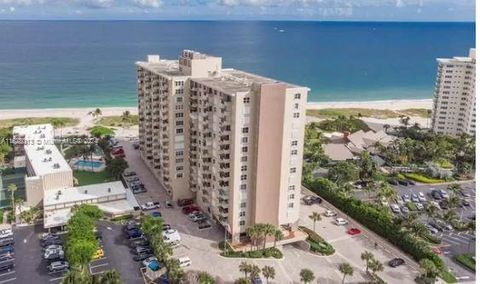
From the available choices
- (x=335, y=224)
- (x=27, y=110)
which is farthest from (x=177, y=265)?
(x=27, y=110)

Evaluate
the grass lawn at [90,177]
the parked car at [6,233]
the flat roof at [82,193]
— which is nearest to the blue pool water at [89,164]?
the grass lawn at [90,177]

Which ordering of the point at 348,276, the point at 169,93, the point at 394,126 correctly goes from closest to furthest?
the point at 348,276, the point at 169,93, the point at 394,126

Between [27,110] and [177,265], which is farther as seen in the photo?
[27,110]

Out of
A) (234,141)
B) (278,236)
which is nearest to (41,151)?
(234,141)

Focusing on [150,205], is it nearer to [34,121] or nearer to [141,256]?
[141,256]

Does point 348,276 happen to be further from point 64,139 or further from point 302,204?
point 64,139

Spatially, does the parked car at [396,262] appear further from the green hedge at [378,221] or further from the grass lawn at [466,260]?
the grass lawn at [466,260]
